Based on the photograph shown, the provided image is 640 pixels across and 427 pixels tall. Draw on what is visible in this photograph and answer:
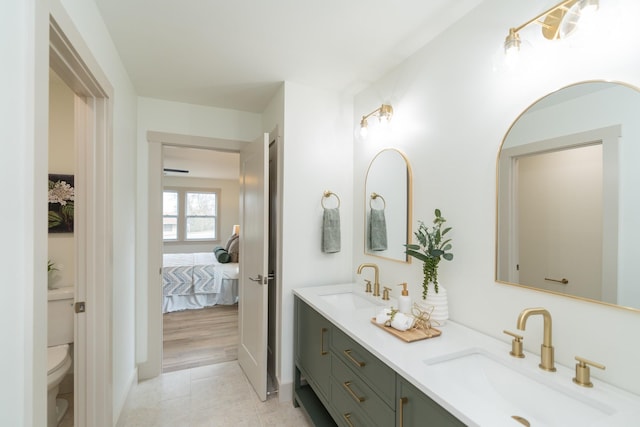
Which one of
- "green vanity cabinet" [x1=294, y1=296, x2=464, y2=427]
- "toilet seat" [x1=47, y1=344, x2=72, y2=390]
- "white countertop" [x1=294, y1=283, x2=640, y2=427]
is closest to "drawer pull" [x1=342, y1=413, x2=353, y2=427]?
"green vanity cabinet" [x1=294, y1=296, x2=464, y2=427]

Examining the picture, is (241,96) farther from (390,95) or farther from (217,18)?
(390,95)

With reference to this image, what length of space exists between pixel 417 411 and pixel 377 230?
1307 mm

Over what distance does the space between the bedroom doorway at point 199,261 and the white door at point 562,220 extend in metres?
2.76

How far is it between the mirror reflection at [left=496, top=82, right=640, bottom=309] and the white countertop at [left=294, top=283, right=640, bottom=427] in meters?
0.29

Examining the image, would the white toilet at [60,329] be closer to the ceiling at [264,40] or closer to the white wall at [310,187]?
the white wall at [310,187]

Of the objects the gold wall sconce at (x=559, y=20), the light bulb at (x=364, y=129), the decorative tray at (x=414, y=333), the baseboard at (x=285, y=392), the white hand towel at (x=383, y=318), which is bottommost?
the baseboard at (x=285, y=392)

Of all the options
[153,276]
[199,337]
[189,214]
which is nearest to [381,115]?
[153,276]

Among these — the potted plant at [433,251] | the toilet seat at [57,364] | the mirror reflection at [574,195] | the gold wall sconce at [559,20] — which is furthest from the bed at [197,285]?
the gold wall sconce at [559,20]

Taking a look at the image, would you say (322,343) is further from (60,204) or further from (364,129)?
(60,204)

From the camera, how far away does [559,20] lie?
3.70 feet

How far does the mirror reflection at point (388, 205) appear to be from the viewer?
6.37 ft

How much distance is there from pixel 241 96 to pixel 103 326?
1.97 m

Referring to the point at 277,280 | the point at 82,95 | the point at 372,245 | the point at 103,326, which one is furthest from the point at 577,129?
the point at 103,326

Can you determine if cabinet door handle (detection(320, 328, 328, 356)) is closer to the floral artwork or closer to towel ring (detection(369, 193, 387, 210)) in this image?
towel ring (detection(369, 193, 387, 210))
